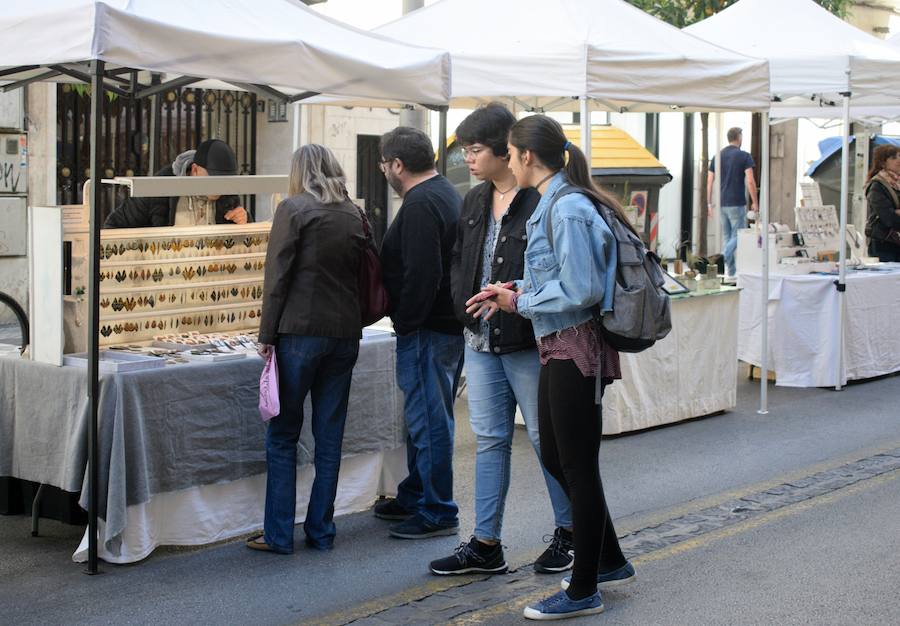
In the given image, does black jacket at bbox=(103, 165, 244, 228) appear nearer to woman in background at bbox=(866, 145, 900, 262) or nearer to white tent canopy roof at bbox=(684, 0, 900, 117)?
white tent canopy roof at bbox=(684, 0, 900, 117)

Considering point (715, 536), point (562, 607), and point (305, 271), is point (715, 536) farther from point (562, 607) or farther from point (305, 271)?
point (305, 271)

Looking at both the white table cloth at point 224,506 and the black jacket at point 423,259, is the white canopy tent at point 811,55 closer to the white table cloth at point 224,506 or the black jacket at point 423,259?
the white table cloth at point 224,506

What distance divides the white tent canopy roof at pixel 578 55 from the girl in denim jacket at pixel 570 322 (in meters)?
2.92

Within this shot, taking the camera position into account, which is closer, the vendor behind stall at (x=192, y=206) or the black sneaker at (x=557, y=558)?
the black sneaker at (x=557, y=558)

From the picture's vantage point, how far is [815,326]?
10.1m

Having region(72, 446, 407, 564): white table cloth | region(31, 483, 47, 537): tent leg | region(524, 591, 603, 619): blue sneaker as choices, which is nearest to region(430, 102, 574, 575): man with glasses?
region(524, 591, 603, 619): blue sneaker

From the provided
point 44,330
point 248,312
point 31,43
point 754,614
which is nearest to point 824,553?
point 754,614

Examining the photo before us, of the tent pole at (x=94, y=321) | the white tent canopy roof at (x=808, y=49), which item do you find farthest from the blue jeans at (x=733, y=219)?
the tent pole at (x=94, y=321)

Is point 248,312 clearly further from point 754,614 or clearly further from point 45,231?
point 754,614

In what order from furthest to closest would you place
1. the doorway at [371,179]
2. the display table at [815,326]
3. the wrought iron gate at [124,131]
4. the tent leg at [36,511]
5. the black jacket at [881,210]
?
the doorway at [371,179], the wrought iron gate at [124,131], the black jacket at [881,210], the display table at [815,326], the tent leg at [36,511]

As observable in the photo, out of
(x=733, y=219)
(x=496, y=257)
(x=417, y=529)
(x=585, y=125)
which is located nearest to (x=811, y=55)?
(x=585, y=125)

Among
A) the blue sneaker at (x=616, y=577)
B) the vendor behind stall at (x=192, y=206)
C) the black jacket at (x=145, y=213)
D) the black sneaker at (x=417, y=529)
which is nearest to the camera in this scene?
the blue sneaker at (x=616, y=577)

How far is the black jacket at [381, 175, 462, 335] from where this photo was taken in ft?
18.6

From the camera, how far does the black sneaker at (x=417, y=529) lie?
5.88 metres
